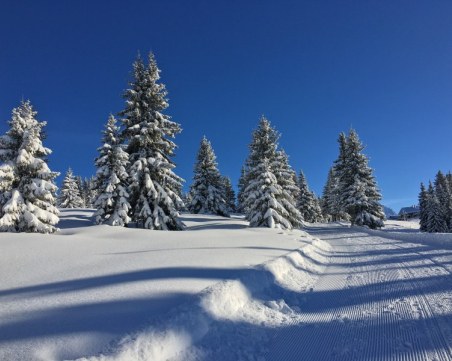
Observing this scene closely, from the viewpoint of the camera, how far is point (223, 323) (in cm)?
546

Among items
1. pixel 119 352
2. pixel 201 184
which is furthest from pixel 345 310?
pixel 201 184

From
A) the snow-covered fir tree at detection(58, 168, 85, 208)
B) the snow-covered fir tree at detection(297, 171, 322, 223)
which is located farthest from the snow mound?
the snow-covered fir tree at detection(58, 168, 85, 208)

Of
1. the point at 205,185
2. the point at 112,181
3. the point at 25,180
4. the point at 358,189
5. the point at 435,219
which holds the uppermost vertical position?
the point at 358,189

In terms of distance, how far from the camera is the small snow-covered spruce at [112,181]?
1944 cm

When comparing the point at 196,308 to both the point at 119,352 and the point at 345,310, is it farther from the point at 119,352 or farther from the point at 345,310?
the point at 345,310

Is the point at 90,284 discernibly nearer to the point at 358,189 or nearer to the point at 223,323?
the point at 223,323

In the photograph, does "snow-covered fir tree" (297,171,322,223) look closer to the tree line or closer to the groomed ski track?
the tree line

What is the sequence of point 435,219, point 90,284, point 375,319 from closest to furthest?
point 375,319
point 90,284
point 435,219

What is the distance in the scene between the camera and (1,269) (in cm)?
706

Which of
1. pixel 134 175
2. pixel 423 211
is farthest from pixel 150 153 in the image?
pixel 423 211

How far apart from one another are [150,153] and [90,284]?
15.1 m

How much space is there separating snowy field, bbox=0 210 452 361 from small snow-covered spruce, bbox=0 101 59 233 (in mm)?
5744

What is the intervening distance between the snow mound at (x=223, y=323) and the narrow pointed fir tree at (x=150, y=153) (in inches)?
477

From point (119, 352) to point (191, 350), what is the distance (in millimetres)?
1110
